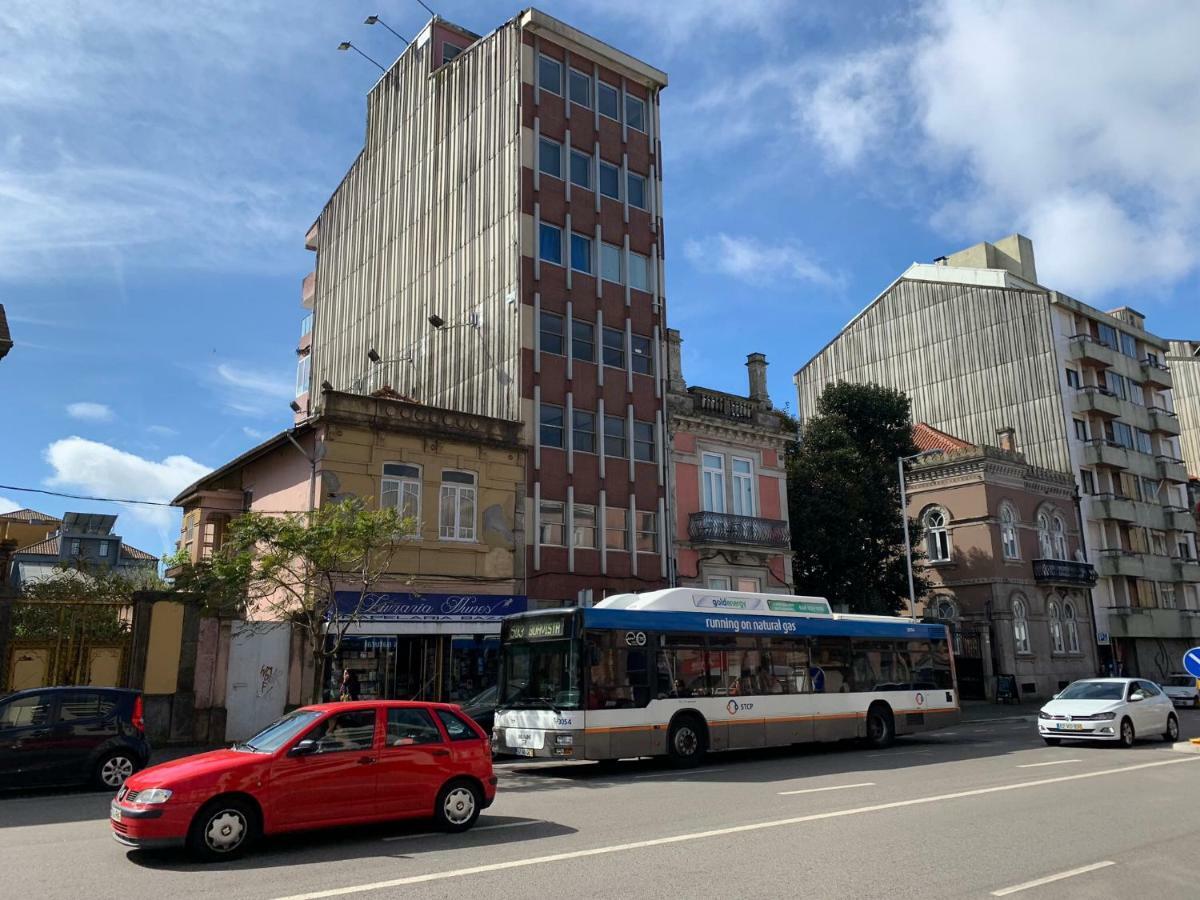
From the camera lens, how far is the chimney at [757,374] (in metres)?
34.2

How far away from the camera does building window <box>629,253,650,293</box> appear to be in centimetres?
3178

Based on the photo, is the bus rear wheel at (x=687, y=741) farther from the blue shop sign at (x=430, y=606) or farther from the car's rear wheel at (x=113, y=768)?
the car's rear wheel at (x=113, y=768)

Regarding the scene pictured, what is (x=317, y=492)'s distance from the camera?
23.7 m

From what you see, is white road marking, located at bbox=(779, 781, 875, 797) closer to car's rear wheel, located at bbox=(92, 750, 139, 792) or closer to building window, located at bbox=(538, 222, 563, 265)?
car's rear wheel, located at bbox=(92, 750, 139, 792)

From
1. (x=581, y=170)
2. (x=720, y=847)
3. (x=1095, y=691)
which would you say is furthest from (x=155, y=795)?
(x=581, y=170)

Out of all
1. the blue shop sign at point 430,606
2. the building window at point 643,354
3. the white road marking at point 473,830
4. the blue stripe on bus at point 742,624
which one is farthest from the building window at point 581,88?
the white road marking at point 473,830

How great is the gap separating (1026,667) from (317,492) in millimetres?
32654

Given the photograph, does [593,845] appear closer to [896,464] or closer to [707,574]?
[707,574]

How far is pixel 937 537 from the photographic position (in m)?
43.8

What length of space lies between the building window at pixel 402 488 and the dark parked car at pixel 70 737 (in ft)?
32.3

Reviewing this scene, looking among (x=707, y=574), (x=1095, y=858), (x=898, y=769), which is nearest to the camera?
(x=1095, y=858)

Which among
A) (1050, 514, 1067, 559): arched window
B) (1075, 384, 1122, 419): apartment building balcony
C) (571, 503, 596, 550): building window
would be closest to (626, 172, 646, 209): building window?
(571, 503, 596, 550): building window

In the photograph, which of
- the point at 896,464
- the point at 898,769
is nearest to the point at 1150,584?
the point at 896,464

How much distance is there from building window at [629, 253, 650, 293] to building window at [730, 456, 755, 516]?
686 centimetres
